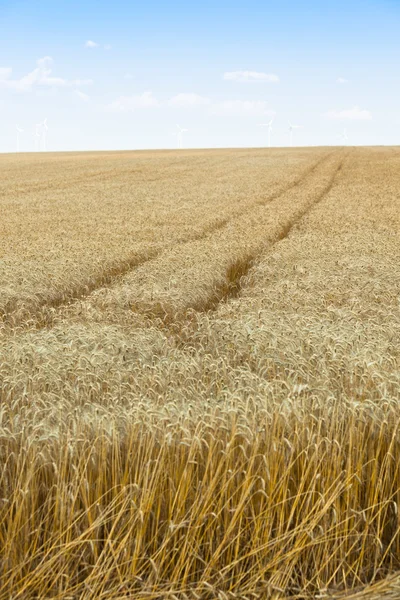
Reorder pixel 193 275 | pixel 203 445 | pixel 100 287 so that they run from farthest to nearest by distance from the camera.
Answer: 1. pixel 100 287
2. pixel 193 275
3. pixel 203 445

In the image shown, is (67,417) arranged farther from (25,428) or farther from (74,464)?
(74,464)

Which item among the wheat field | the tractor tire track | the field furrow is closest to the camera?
the wheat field

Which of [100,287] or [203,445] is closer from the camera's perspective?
[203,445]

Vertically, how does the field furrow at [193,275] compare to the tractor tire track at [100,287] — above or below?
above

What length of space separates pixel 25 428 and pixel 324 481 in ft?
6.58

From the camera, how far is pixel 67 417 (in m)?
4.69

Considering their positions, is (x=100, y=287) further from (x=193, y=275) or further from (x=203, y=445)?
(x=203, y=445)

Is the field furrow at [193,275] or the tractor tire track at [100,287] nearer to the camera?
the tractor tire track at [100,287]

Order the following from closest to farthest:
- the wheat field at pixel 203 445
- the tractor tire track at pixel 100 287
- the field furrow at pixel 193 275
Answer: the wheat field at pixel 203 445 → the tractor tire track at pixel 100 287 → the field furrow at pixel 193 275

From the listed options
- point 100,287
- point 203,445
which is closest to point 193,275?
point 100,287

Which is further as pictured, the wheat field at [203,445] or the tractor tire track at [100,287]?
the tractor tire track at [100,287]

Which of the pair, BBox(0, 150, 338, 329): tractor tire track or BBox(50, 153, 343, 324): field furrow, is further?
BBox(50, 153, 343, 324): field furrow

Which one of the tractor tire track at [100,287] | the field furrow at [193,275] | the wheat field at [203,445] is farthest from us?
the field furrow at [193,275]

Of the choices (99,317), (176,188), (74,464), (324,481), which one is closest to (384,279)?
(99,317)
